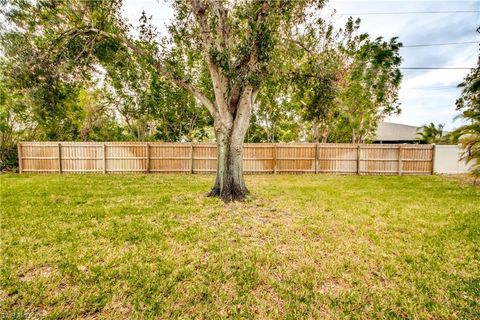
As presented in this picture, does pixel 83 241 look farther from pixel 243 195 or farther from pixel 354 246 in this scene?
pixel 354 246

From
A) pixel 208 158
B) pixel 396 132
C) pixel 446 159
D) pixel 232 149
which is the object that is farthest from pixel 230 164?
pixel 396 132

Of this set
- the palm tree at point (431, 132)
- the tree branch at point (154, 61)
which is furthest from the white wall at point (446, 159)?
the tree branch at point (154, 61)

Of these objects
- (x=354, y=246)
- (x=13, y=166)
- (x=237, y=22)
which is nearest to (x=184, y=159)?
(x=237, y=22)

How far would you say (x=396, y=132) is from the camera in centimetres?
2336

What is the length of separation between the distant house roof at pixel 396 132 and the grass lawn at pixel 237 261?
19875 mm

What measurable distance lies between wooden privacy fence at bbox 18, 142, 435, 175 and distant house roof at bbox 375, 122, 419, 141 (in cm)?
1085

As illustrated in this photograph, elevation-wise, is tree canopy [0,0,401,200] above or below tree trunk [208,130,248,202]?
above

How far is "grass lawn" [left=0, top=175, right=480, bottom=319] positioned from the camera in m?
2.19

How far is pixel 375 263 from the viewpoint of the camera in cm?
302

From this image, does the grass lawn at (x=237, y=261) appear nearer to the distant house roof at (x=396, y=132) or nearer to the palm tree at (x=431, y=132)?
the palm tree at (x=431, y=132)

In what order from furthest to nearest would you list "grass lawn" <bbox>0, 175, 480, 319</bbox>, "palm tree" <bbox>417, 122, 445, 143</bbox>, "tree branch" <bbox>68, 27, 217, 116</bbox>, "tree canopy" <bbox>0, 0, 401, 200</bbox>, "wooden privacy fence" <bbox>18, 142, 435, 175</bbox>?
"palm tree" <bbox>417, 122, 445, 143</bbox> → "wooden privacy fence" <bbox>18, 142, 435, 175</bbox> → "tree branch" <bbox>68, 27, 217, 116</bbox> → "tree canopy" <bbox>0, 0, 401, 200</bbox> → "grass lawn" <bbox>0, 175, 480, 319</bbox>

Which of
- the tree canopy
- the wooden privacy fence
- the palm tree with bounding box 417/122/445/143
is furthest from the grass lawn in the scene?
the palm tree with bounding box 417/122/445/143

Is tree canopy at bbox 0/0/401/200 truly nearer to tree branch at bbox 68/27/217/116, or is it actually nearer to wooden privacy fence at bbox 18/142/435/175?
tree branch at bbox 68/27/217/116

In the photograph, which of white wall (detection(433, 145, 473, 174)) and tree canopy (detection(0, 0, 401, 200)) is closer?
tree canopy (detection(0, 0, 401, 200))
